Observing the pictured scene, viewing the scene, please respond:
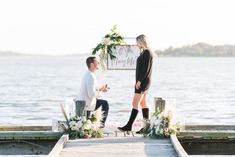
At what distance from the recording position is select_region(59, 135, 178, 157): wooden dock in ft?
34.8

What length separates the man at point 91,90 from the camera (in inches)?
486

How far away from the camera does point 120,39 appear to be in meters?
13.7

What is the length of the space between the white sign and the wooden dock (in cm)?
174

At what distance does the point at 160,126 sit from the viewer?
474 inches

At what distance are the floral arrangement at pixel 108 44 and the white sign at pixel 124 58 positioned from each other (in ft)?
0.28

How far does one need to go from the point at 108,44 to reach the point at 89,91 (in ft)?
4.73

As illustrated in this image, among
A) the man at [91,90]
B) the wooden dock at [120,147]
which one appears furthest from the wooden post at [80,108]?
the wooden dock at [120,147]

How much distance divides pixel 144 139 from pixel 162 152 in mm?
1242

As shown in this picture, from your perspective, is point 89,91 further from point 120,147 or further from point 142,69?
point 120,147

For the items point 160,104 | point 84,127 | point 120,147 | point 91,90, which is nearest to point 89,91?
point 91,90

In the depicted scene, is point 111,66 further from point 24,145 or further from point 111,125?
point 24,145

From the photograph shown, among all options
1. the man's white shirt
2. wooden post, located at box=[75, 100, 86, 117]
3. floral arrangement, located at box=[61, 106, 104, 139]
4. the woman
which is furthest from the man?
the woman

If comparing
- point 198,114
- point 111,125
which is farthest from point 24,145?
point 198,114

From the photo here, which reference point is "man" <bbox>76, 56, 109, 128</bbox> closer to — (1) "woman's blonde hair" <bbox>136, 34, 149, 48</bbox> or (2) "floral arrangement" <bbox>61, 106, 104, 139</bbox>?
(2) "floral arrangement" <bbox>61, 106, 104, 139</bbox>
